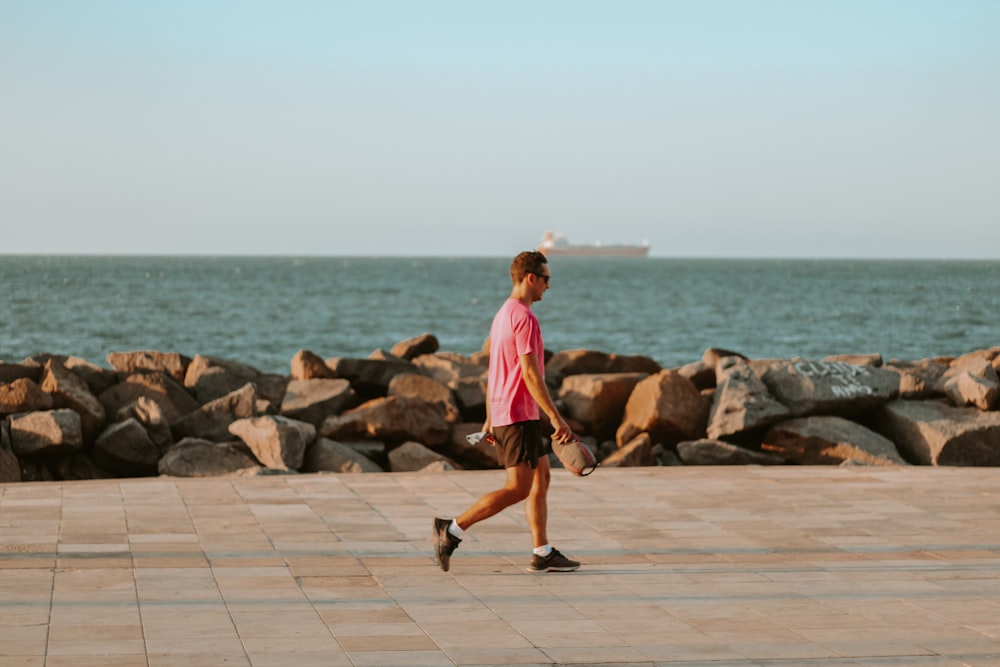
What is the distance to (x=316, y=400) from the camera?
15.8 meters

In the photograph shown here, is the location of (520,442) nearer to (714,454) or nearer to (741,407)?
(714,454)

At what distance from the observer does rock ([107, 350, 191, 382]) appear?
744 inches

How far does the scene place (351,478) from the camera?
10867 millimetres

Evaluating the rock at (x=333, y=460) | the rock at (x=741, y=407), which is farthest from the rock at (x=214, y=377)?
the rock at (x=741, y=407)

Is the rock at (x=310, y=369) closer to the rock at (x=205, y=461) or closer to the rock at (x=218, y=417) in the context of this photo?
the rock at (x=218, y=417)

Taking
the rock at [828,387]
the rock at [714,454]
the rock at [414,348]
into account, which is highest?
the rock at [828,387]

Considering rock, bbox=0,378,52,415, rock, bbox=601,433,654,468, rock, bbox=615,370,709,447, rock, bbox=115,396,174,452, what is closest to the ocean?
rock, bbox=115,396,174,452

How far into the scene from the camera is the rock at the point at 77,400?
14.2 meters

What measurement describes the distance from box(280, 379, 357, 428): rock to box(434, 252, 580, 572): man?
8.20 metres

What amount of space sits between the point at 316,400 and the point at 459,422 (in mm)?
1713

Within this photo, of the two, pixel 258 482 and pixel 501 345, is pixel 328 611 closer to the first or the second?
pixel 501 345

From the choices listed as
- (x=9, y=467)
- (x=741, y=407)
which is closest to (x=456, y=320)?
(x=741, y=407)

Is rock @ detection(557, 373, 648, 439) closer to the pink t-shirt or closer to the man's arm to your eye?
the pink t-shirt

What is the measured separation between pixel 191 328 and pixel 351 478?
41792mm
